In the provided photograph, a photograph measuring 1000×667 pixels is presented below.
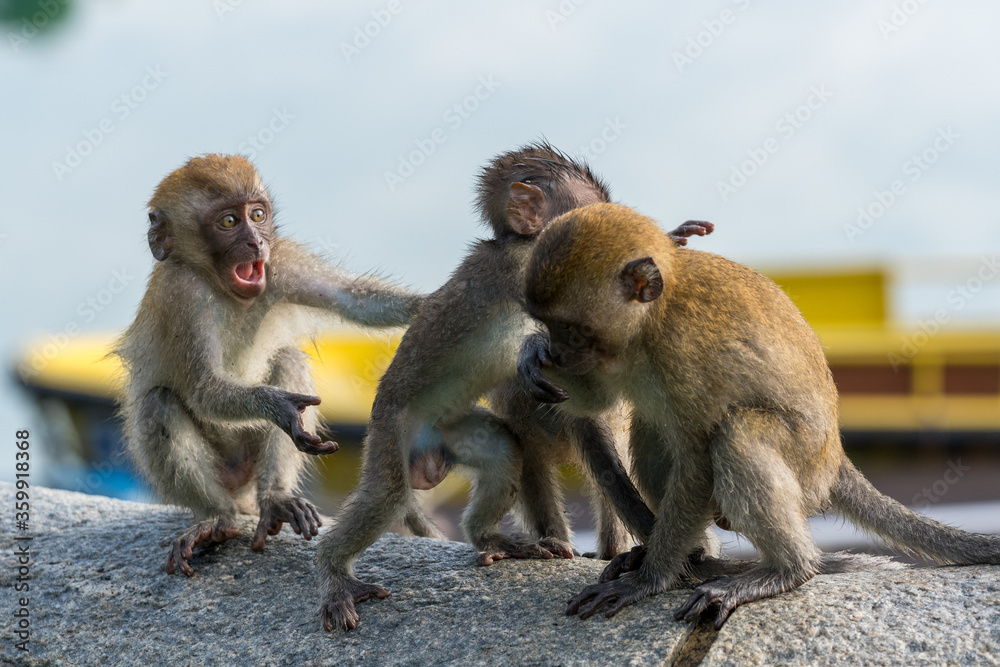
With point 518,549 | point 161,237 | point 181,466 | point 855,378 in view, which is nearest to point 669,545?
point 518,549

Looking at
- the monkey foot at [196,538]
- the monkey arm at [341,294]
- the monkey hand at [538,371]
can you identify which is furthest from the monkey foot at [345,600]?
the monkey arm at [341,294]

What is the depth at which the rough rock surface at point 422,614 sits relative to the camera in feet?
13.1

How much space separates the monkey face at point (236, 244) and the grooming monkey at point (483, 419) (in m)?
1.18

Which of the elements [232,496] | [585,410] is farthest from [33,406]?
[585,410]

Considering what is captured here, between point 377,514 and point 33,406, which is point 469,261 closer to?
point 377,514

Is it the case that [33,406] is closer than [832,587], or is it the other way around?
[832,587]

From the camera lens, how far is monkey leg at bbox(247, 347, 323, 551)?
5586mm

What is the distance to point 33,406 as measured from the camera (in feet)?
48.5

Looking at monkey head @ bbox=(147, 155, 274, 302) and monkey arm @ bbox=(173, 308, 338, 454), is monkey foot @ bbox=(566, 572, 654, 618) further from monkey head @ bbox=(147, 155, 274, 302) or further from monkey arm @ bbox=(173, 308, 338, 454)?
monkey head @ bbox=(147, 155, 274, 302)

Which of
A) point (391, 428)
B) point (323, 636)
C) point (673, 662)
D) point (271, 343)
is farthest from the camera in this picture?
point (271, 343)

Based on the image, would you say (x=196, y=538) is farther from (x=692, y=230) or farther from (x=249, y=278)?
(x=692, y=230)

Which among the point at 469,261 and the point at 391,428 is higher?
the point at 469,261

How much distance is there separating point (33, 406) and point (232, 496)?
33.3ft

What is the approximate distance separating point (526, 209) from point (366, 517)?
5.84 feet
